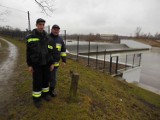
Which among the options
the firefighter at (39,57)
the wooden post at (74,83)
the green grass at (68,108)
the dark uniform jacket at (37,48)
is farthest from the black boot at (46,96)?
the dark uniform jacket at (37,48)

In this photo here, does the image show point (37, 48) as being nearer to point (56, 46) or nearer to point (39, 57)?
point (39, 57)

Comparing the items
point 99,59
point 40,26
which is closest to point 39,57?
point 40,26

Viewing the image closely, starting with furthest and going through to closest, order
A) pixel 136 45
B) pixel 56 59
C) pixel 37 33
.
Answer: pixel 136 45 → pixel 56 59 → pixel 37 33

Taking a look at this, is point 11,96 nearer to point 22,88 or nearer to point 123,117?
point 22,88

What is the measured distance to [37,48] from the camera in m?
3.49

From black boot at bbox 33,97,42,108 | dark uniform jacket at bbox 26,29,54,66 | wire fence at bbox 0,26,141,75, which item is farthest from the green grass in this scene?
wire fence at bbox 0,26,141,75

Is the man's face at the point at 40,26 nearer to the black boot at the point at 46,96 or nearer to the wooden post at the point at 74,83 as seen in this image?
the wooden post at the point at 74,83

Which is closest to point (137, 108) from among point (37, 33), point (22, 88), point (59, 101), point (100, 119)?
point (100, 119)

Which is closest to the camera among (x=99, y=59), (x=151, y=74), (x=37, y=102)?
(x=37, y=102)

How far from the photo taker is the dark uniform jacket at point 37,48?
3.47 metres

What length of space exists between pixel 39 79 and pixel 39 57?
549mm

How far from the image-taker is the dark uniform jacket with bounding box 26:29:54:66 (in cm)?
347

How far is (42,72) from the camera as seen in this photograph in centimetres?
384

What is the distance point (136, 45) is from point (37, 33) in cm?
4864
